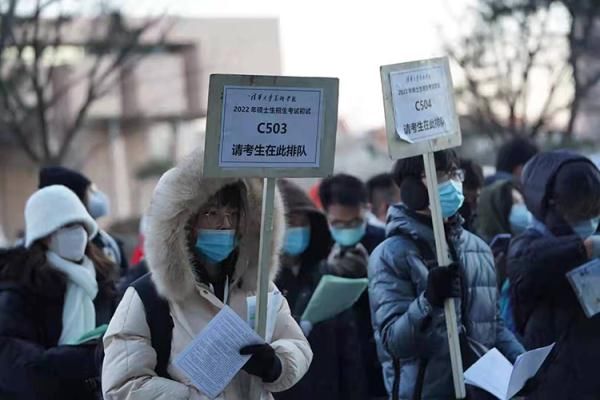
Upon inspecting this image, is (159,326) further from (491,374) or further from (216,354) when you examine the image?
(491,374)

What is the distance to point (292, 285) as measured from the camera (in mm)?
6695

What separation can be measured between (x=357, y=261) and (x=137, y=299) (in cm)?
299

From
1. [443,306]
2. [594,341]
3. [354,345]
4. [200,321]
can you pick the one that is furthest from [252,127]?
[354,345]

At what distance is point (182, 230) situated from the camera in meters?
4.23

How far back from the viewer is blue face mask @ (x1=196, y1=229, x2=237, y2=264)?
14.0ft

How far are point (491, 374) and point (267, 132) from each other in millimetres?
1434

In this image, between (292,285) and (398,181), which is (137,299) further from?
(292,285)

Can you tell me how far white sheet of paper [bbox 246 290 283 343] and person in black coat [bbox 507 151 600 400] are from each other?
4.03 feet

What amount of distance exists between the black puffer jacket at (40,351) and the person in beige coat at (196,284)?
115cm

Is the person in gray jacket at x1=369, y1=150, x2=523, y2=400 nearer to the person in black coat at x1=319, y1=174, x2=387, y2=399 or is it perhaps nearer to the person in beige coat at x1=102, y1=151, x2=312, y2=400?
the person in beige coat at x1=102, y1=151, x2=312, y2=400

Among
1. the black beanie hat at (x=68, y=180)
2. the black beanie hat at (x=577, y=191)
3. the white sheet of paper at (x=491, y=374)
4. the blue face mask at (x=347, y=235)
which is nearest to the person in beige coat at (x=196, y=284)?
the white sheet of paper at (x=491, y=374)

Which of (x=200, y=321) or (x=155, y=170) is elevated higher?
(x=155, y=170)

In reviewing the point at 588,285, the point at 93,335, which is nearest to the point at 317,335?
the point at 93,335

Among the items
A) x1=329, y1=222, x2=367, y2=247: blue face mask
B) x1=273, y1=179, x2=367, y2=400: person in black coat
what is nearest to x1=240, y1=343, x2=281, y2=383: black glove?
x1=273, y1=179, x2=367, y2=400: person in black coat
